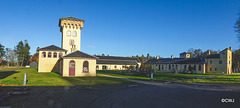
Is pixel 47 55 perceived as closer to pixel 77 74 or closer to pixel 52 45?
pixel 52 45

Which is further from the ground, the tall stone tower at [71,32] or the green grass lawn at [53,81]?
the tall stone tower at [71,32]

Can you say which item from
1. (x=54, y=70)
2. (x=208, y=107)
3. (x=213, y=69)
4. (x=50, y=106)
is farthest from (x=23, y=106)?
(x=213, y=69)

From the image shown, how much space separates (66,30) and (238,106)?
39193mm

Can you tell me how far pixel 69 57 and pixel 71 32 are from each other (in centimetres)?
1765

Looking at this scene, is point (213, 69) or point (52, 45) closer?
point (52, 45)

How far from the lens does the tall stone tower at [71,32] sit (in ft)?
131

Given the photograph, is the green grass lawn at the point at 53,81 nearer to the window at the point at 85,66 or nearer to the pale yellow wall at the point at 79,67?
the pale yellow wall at the point at 79,67

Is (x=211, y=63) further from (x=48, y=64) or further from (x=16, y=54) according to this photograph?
(x=16, y=54)

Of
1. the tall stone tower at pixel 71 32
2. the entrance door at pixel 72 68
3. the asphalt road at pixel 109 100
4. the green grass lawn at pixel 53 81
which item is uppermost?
the tall stone tower at pixel 71 32

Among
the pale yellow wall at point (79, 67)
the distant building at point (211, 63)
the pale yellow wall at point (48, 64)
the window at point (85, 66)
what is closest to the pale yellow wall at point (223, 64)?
the distant building at point (211, 63)

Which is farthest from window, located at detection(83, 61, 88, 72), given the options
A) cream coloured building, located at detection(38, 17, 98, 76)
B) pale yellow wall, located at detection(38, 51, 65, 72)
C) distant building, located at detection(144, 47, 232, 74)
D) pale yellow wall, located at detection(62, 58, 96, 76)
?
Result: distant building, located at detection(144, 47, 232, 74)

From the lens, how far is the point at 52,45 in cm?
3519

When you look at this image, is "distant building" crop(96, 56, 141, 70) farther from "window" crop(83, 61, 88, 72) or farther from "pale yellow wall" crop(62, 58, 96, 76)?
"window" crop(83, 61, 88, 72)

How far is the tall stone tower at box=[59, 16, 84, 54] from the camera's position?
131 ft
